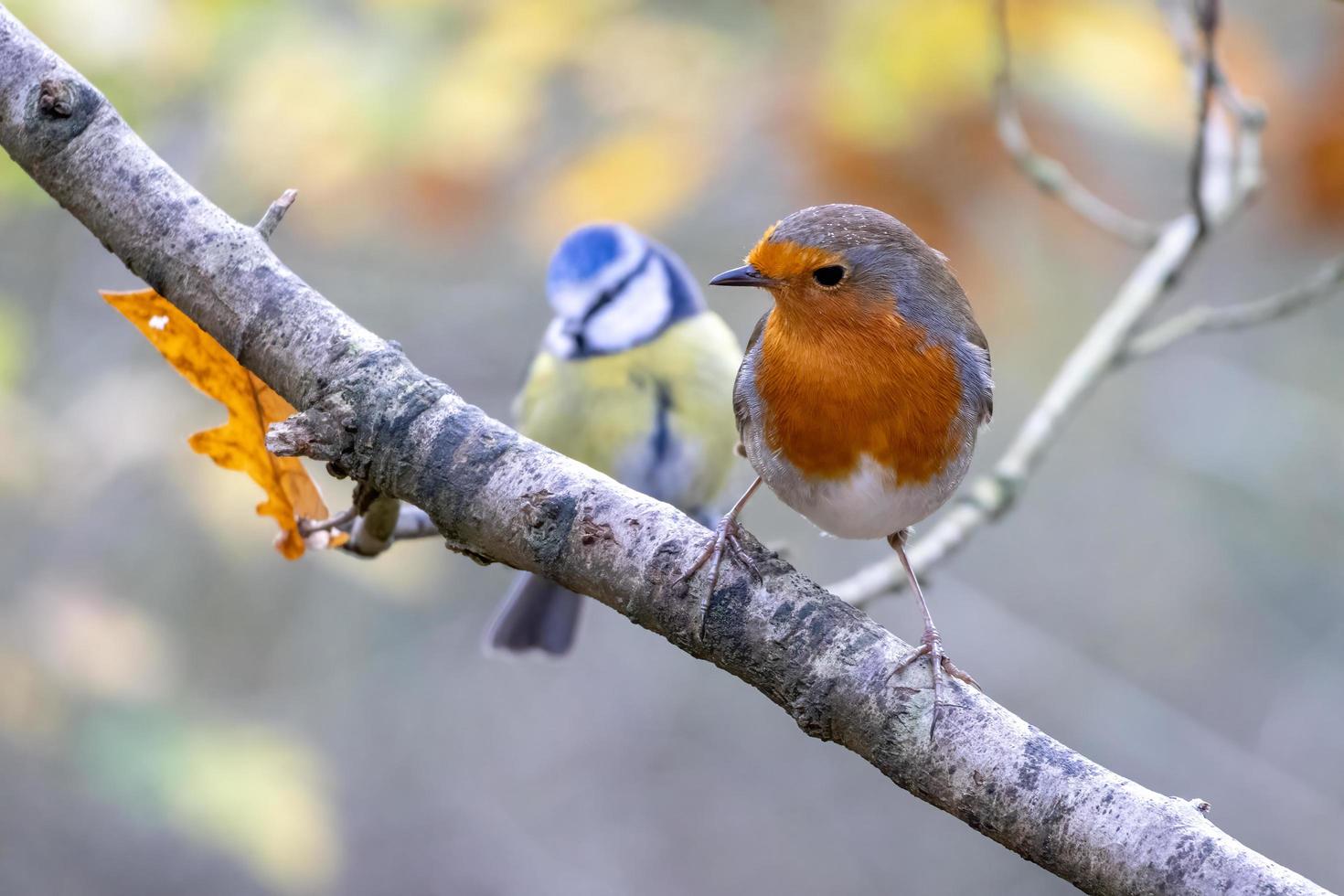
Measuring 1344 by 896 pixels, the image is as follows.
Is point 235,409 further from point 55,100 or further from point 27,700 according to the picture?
point 27,700

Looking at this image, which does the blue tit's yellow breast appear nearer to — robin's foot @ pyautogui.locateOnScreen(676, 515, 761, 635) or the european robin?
the european robin

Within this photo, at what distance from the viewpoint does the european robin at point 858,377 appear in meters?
1.80

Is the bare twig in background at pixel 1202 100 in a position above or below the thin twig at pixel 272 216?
above

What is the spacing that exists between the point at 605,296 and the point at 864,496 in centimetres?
165

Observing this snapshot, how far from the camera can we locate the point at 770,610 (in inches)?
54.0

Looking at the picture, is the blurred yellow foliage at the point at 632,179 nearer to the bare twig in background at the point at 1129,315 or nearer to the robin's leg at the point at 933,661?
the bare twig in background at the point at 1129,315

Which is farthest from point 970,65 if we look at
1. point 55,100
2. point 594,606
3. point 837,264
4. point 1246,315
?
point 594,606

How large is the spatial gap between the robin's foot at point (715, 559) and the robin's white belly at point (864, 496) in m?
0.42

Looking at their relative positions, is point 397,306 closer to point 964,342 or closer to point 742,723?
point 742,723

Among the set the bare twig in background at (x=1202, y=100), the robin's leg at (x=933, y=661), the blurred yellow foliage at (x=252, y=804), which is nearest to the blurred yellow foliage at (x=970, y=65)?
the bare twig in background at (x=1202, y=100)

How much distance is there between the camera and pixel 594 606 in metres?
6.47

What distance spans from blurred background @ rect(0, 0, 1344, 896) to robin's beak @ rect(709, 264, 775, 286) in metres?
1.62

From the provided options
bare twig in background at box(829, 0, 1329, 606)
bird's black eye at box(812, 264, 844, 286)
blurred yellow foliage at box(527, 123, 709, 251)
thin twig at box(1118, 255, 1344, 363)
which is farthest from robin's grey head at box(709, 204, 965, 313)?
blurred yellow foliage at box(527, 123, 709, 251)

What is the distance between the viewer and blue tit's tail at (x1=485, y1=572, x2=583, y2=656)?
3072 millimetres
